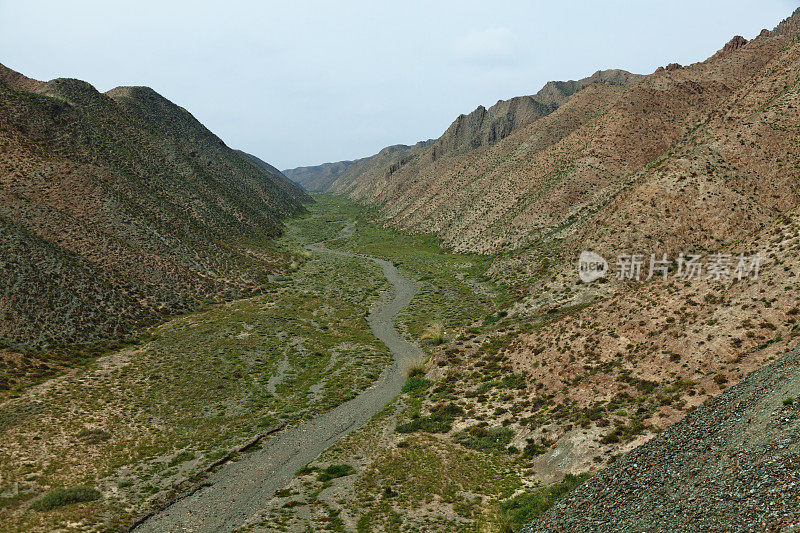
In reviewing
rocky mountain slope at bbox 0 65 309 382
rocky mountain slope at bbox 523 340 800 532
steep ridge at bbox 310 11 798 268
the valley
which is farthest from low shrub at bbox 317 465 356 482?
steep ridge at bbox 310 11 798 268

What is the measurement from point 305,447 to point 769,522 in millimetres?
28871

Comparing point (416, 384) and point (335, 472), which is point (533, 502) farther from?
point (416, 384)

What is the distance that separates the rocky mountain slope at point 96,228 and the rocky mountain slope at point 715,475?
53.7 metres

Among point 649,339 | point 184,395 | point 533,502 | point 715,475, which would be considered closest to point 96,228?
point 184,395

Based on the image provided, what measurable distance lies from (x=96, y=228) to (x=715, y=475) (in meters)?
86.3

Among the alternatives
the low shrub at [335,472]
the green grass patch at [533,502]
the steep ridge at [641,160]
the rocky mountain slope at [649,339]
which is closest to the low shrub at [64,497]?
the low shrub at [335,472]

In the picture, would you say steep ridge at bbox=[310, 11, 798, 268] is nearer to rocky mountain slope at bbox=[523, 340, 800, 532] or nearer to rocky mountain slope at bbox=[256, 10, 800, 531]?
rocky mountain slope at bbox=[256, 10, 800, 531]

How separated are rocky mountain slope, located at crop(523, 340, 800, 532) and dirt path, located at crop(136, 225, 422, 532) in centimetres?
1755

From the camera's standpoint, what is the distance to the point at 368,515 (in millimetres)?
23453

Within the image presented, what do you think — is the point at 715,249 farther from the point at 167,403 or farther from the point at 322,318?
the point at 167,403

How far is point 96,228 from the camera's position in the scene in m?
70.9

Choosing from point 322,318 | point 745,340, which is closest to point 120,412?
point 322,318

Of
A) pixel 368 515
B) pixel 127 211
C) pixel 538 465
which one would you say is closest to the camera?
pixel 368 515

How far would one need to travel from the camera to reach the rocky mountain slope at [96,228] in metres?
51.1
